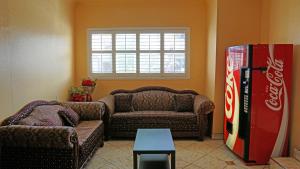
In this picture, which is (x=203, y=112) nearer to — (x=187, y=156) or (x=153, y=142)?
(x=187, y=156)

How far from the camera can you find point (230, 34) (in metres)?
4.70

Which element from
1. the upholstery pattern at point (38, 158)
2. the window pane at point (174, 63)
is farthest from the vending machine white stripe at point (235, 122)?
the upholstery pattern at point (38, 158)

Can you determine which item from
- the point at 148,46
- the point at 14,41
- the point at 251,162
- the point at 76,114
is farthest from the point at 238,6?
the point at 14,41

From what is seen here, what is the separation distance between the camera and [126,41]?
226 inches

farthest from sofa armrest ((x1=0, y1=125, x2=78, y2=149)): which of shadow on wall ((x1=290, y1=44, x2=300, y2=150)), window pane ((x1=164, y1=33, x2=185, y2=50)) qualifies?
window pane ((x1=164, y1=33, x2=185, y2=50))

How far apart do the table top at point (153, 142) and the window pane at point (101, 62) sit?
249 centimetres

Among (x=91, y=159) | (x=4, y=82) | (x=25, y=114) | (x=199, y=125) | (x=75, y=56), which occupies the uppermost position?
(x=75, y=56)

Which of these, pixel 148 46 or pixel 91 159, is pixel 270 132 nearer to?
pixel 91 159

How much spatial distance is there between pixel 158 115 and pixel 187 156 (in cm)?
111

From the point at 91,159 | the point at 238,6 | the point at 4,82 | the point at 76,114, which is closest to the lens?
the point at 4,82

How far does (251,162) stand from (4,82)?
133 inches

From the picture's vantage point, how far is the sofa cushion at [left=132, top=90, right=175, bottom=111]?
528 cm

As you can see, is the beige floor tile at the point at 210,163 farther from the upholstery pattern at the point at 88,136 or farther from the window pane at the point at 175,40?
the window pane at the point at 175,40

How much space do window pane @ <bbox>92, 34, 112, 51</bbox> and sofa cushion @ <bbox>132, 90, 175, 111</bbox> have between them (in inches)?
51.6
